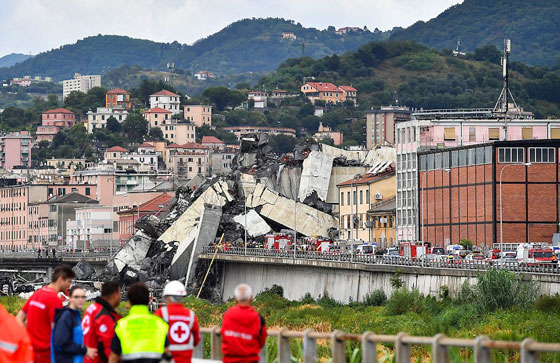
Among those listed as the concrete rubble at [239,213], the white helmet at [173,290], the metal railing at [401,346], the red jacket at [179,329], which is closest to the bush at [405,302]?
the concrete rubble at [239,213]

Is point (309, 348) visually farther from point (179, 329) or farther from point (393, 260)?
point (393, 260)

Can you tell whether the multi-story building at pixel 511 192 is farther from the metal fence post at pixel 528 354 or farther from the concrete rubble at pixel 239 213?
the metal fence post at pixel 528 354

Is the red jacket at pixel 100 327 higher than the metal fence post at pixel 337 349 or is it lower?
higher

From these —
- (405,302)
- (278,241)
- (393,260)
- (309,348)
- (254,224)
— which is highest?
(254,224)

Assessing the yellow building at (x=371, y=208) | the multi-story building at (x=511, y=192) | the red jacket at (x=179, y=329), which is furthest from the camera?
the yellow building at (x=371, y=208)

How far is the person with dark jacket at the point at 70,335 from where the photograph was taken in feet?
74.3

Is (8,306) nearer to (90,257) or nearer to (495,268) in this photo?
(495,268)

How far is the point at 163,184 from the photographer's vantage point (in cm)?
19950

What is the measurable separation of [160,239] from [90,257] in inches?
919

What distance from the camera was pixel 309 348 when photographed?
24.6 meters

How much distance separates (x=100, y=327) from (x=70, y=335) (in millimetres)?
502

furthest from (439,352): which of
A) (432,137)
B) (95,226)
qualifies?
(95,226)

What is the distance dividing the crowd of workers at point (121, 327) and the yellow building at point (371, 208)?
9515 centimetres

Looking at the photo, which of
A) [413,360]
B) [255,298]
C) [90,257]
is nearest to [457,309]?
[413,360]
